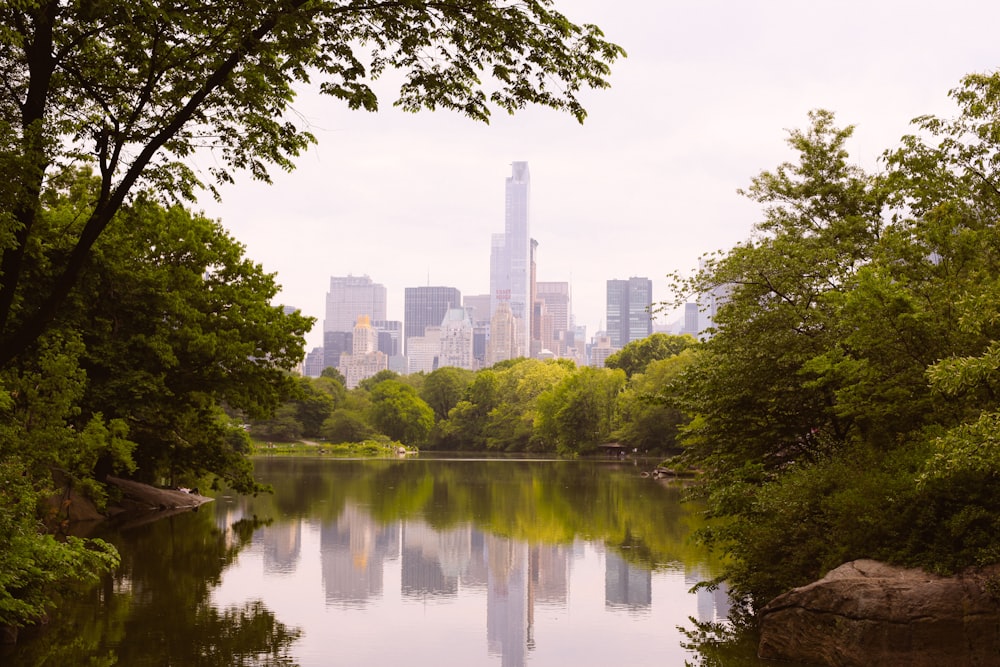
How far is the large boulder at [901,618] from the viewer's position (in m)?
11.4

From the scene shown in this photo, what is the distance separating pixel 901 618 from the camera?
1162 centimetres

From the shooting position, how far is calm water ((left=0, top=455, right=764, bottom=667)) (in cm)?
1416

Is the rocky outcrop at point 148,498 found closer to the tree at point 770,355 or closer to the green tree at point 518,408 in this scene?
the tree at point 770,355

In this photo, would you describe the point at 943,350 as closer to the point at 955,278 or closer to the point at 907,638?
the point at 955,278

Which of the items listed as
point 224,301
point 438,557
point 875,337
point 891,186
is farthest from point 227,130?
point 224,301

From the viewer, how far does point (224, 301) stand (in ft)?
93.4

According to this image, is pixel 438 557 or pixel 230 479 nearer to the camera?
pixel 438 557

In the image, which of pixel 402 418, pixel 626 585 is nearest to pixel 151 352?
pixel 626 585

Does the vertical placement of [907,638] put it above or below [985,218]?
below

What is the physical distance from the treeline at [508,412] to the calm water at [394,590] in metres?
54.7

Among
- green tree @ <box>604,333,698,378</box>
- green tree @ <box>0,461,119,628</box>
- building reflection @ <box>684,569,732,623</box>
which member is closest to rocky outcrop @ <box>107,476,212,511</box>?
green tree @ <box>0,461,119,628</box>

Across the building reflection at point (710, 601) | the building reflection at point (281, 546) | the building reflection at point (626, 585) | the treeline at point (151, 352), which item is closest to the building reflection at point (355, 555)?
the building reflection at point (281, 546)

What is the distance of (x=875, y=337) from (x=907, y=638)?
4396 millimetres

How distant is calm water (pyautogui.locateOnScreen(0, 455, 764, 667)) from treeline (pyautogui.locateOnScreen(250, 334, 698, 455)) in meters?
54.7
